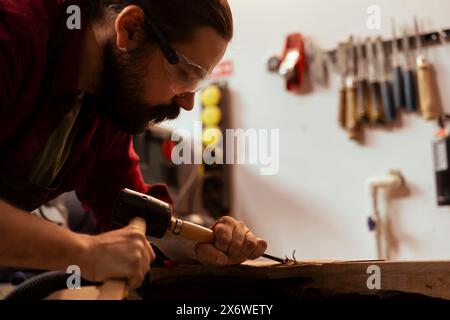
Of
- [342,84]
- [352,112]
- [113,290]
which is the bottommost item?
[113,290]

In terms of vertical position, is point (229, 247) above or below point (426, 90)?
below

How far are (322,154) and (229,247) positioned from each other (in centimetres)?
140

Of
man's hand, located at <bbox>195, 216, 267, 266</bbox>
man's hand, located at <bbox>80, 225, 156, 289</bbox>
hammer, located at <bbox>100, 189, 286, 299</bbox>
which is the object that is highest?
hammer, located at <bbox>100, 189, 286, 299</bbox>

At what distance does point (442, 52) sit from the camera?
A: 6.33ft

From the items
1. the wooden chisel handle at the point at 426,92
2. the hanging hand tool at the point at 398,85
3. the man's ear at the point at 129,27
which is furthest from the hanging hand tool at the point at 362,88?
the man's ear at the point at 129,27

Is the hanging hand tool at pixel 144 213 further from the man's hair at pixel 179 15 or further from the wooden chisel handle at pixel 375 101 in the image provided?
the wooden chisel handle at pixel 375 101

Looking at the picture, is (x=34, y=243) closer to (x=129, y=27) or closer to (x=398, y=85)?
(x=129, y=27)

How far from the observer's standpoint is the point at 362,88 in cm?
207

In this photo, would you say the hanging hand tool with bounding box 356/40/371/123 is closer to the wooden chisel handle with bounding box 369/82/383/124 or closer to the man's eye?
the wooden chisel handle with bounding box 369/82/383/124

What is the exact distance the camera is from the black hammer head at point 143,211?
771 mm

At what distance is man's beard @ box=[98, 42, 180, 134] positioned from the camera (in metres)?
0.93

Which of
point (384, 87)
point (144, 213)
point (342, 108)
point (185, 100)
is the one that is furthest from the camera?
point (342, 108)

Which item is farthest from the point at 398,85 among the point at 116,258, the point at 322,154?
the point at 116,258

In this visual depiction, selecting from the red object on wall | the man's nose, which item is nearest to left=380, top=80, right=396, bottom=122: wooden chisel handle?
the red object on wall
